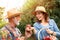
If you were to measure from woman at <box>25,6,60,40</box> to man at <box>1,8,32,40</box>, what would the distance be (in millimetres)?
133

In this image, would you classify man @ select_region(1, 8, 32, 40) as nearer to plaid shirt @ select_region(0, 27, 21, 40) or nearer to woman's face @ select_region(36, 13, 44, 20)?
plaid shirt @ select_region(0, 27, 21, 40)

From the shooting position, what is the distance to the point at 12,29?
8008mm

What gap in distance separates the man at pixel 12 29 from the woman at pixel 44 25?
5.2 inches

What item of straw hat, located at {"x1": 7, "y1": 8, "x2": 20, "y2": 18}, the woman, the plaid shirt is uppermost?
straw hat, located at {"x1": 7, "y1": 8, "x2": 20, "y2": 18}

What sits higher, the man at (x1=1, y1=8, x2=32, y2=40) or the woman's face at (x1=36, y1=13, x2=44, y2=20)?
the woman's face at (x1=36, y1=13, x2=44, y2=20)

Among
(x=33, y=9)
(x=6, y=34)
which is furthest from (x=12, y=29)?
(x=33, y=9)

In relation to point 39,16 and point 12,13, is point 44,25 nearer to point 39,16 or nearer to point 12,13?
point 39,16

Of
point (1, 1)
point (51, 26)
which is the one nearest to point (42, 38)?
point (51, 26)

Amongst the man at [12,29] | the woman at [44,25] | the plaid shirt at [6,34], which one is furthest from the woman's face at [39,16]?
the plaid shirt at [6,34]

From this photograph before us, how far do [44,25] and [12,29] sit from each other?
39 centimetres

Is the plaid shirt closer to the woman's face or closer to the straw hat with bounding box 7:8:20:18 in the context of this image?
the straw hat with bounding box 7:8:20:18

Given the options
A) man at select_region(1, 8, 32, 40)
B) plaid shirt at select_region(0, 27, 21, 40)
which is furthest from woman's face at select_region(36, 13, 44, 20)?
plaid shirt at select_region(0, 27, 21, 40)

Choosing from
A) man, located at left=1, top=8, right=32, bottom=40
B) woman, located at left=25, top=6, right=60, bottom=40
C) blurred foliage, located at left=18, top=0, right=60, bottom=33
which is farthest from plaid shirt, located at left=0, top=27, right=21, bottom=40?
woman, located at left=25, top=6, right=60, bottom=40

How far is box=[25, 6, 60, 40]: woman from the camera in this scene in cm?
798
